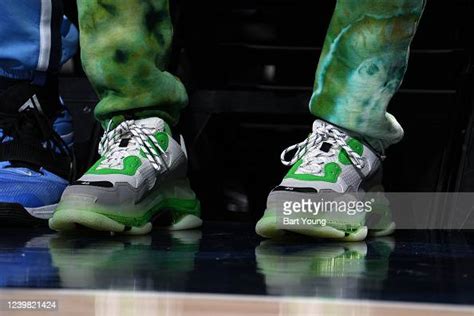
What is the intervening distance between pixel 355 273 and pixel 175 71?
1.01 m

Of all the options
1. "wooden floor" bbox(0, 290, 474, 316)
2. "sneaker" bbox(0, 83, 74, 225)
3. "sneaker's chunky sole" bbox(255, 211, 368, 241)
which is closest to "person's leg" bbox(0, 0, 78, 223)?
"sneaker" bbox(0, 83, 74, 225)

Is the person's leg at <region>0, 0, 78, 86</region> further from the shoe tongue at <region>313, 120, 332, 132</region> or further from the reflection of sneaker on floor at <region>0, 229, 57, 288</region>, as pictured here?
the shoe tongue at <region>313, 120, 332, 132</region>

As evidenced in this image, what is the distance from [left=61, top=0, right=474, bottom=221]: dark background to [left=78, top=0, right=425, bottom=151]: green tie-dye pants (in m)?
0.35

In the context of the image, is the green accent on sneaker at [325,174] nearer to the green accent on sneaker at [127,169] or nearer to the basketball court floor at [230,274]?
the basketball court floor at [230,274]

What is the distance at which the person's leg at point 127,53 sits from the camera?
151 centimetres

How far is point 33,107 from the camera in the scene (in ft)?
5.48

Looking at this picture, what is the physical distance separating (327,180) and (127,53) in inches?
15.2

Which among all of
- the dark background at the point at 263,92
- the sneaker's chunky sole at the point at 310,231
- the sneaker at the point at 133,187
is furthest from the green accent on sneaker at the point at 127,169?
the dark background at the point at 263,92

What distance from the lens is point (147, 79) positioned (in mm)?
1527

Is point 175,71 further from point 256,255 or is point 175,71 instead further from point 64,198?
point 256,255

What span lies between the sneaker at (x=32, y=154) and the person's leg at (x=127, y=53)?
15 centimetres

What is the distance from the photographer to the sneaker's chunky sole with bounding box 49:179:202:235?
138 cm

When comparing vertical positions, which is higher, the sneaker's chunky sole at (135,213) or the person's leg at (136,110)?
the person's leg at (136,110)

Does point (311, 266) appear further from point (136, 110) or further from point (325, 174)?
point (136, 110)
